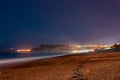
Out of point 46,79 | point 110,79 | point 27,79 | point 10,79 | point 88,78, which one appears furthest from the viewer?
point 10,79

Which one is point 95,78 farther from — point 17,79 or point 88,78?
point 17,79

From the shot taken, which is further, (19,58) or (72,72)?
(19,58)

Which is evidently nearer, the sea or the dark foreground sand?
the dark foreground sand

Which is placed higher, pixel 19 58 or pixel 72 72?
pixel 19 58

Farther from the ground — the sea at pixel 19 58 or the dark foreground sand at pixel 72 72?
the sea at pixel 19 58

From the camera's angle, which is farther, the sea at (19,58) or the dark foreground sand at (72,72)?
the sea at (19,58)

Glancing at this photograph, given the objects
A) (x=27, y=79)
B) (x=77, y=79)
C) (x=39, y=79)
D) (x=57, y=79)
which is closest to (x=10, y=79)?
(x=27, y=79)

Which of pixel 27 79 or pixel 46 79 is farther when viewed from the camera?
pixel 27 79

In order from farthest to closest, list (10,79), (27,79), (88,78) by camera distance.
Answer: (10,79), (27,79), (88,78)

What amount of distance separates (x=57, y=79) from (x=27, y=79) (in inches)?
84.5

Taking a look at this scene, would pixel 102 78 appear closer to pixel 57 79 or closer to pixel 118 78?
pixel 118 78

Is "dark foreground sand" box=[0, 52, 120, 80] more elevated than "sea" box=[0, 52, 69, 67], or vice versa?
"sea" box=[0, 52, 69, 67]

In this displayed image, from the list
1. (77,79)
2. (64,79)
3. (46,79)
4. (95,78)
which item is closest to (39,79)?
(46,79)

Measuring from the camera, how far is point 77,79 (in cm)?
1166
